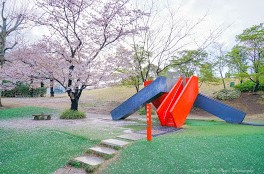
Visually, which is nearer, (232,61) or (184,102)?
(184,102)

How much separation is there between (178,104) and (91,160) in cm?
539

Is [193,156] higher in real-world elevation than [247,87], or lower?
lower

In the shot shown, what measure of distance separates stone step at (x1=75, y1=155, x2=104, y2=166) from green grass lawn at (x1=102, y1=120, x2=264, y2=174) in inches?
19.8

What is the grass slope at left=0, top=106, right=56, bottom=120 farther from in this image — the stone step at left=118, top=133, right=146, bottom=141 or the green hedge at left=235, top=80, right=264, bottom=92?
the green hedge at left=235, top=80, right=264, bottom=92

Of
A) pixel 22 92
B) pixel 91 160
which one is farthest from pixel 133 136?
pixel 22 92

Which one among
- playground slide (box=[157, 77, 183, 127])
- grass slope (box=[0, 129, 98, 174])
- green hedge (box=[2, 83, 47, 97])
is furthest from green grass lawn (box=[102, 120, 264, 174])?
green hedge (box=[2, 83, 47, 97])

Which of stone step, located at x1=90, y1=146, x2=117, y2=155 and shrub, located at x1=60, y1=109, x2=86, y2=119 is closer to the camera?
stone step, located at x1=90, y1=146, x2=117, y2=155

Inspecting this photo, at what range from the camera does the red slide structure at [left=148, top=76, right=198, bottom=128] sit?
10383 mm

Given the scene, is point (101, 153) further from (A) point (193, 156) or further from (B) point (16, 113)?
(B) point (16, 113)

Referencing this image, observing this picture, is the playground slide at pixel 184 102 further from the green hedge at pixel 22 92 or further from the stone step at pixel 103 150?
the green hedge at pixel 22 92

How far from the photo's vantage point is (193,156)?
6.22m

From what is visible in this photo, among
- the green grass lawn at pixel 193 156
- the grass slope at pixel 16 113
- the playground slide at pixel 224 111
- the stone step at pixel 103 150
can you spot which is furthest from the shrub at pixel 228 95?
the stone step at pixel 103 150

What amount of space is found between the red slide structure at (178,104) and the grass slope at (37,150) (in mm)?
4009

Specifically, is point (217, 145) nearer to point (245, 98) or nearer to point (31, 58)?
point (31, 58)
